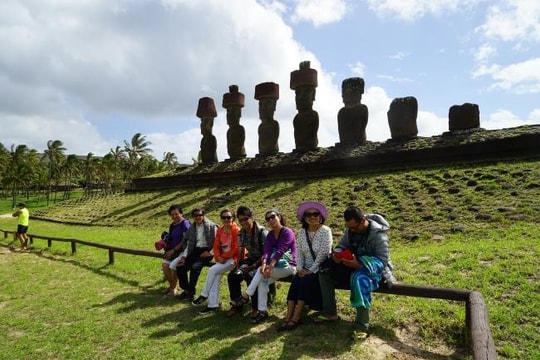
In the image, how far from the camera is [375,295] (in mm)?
5629

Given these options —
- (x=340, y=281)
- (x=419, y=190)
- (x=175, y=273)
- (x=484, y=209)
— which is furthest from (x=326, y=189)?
(x=340, y=281)

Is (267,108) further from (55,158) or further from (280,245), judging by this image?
(55,158)

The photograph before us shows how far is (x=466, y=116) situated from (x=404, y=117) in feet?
7.70

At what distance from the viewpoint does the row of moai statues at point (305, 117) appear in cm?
1717

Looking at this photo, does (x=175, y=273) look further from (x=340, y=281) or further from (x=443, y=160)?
(x=443, y=160)

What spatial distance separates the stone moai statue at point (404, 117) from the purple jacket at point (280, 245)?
13255 millimetres

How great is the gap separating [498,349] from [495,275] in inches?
70.0

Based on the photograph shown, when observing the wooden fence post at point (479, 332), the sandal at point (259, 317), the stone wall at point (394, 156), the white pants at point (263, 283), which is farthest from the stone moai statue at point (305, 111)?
the wooden fence post at point (479, 332)

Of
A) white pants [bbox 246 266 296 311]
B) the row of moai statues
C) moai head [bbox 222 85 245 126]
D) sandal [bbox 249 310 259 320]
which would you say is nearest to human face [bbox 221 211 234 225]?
white pants [bbox 246 266 296 311]

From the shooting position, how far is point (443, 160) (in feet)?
48.2

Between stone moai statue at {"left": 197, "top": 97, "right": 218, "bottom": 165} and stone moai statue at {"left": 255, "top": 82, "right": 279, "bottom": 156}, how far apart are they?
493 cm

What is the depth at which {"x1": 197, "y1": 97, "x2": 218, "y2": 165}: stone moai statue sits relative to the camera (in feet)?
88.2

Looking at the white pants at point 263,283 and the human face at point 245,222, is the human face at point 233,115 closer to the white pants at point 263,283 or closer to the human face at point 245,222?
the human face at point 245,222

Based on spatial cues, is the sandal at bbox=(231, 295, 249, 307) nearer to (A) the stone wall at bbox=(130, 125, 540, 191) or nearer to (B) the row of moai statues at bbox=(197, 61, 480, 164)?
(A) the stone wall at bbox=(130, 125, 540, 191)
